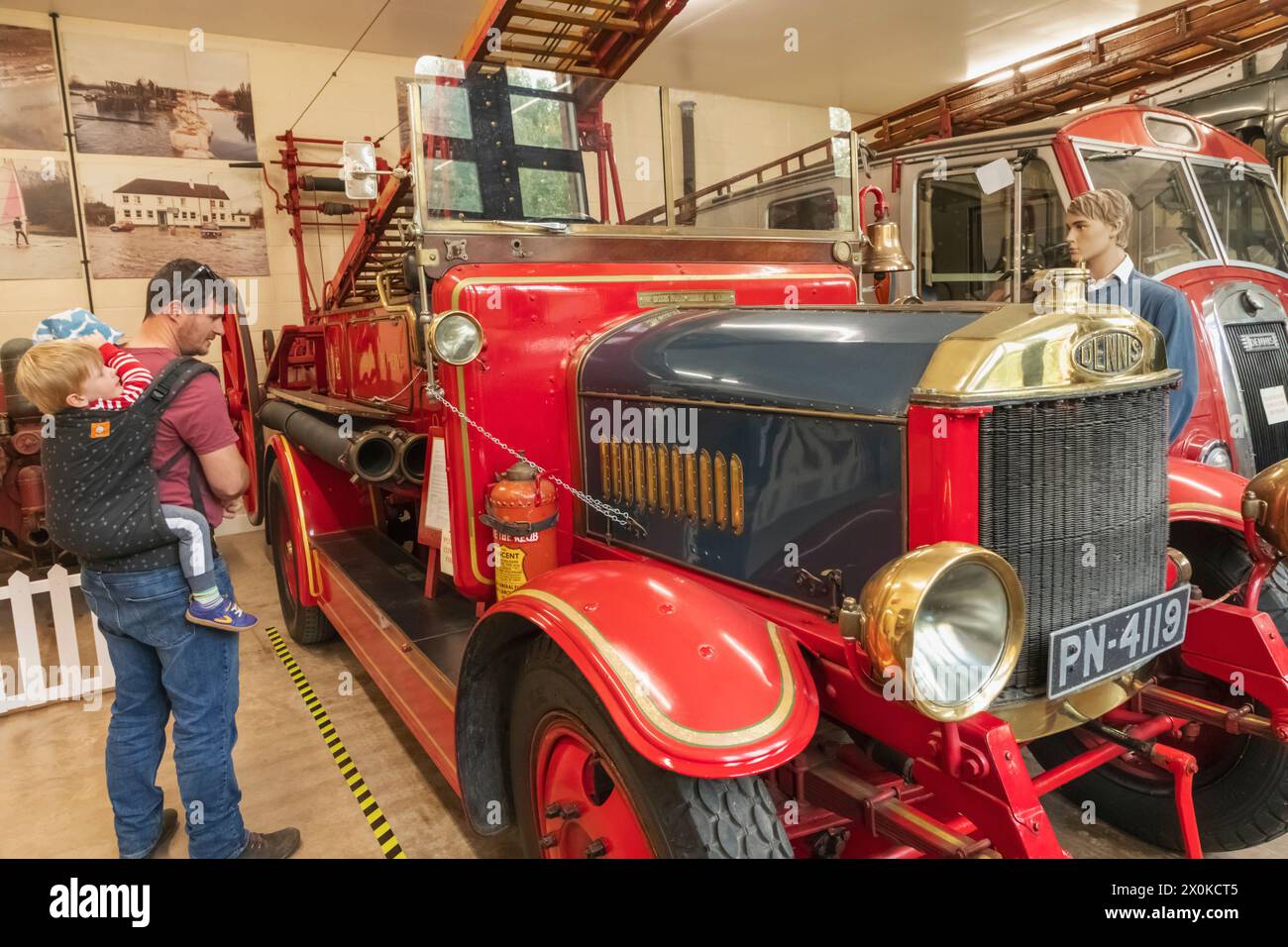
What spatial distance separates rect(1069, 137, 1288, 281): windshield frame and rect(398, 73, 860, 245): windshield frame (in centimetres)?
239

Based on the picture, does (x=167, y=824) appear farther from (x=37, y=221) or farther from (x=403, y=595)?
(x=37, y=221)

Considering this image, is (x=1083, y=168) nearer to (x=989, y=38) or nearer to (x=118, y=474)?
(x=989, y=38)

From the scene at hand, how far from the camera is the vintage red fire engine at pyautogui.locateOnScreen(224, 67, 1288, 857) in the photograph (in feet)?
4.67

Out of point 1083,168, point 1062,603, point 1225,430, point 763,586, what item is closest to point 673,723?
point 763,586

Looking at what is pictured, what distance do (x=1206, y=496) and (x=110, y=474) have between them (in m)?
2.74

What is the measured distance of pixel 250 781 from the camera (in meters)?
2.92

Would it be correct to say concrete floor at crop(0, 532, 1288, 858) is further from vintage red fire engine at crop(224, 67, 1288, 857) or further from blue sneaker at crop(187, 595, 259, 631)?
blue sneaker at crop(187, 595, 259, 631)

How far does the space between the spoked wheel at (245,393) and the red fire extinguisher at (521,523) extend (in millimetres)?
3581

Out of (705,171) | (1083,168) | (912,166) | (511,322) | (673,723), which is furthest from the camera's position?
(912,166)

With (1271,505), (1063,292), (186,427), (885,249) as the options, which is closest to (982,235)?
(885,249)

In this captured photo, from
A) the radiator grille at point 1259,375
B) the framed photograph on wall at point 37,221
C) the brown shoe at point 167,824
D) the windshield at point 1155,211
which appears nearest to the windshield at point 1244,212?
the windshield at point 1155,211

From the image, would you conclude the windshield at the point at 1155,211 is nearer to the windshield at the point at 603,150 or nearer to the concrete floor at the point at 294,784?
the windshield at the point at 603,150

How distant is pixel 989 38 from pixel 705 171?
643 centimetres

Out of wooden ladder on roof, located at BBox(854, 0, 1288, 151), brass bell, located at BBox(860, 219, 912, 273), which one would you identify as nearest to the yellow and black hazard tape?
brass bell, located at BBox(860, 219, 912, 273)
